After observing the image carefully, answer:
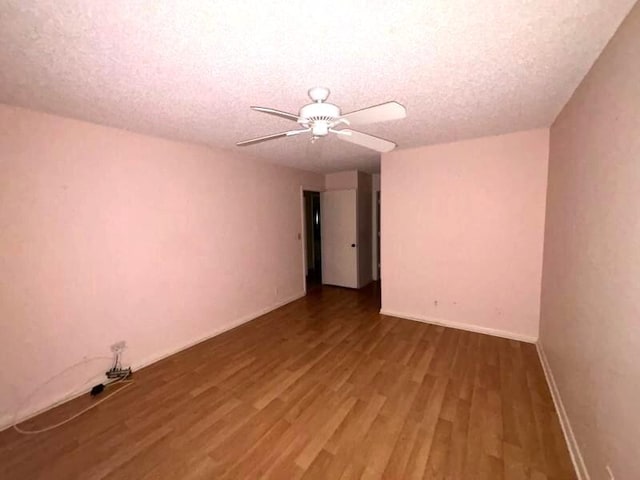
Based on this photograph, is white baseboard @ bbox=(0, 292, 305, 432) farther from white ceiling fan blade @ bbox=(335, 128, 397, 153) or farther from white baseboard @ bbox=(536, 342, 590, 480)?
white baseboard @ bbox=(536, 342, 590, 480)

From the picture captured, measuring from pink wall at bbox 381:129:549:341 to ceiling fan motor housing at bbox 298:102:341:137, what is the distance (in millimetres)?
2165

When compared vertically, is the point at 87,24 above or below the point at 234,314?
above

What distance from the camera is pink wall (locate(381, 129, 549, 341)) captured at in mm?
2773

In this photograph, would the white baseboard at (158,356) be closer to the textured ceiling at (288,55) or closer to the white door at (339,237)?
the white door at (339,237)

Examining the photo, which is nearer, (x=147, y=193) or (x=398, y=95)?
(x=398, y=95)

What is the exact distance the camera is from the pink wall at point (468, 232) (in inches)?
109

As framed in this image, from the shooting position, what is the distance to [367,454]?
157 cm

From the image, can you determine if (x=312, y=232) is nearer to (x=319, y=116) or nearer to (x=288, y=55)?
(x=319, y=116)

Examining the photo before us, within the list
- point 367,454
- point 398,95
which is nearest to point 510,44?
point 398,95

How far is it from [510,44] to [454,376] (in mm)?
2428

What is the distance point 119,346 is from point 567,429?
11.6ft

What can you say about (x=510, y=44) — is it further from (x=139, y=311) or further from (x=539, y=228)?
(x=139, y=311)

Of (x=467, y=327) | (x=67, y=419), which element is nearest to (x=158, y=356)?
(x=67, y=419)

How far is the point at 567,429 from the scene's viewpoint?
1.65m
